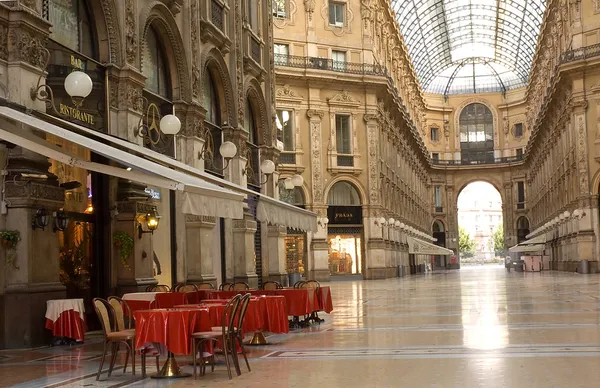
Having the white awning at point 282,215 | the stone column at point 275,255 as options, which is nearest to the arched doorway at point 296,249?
the stone column at point 275,255

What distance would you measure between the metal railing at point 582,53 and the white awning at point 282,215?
33608 mm

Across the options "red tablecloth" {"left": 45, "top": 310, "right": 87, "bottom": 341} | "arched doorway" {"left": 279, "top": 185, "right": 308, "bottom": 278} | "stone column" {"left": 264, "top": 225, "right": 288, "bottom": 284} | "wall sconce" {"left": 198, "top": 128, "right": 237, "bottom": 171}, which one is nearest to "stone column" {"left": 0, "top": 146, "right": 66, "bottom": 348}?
"red tablecloth" {"left": 45, "top": 310, "right": 87, "bottom": 341}

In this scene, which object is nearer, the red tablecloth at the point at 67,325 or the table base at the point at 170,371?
the table base at the point at 170,371

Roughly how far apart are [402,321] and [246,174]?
8.23 m

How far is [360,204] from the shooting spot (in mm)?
48281

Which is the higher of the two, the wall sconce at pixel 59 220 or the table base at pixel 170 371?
the wall sconce at pixel 59 220

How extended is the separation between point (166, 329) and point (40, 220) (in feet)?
12.9

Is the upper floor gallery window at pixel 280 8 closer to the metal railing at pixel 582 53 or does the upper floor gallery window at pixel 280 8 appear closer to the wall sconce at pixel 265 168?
the metal railing at pixel 582 53

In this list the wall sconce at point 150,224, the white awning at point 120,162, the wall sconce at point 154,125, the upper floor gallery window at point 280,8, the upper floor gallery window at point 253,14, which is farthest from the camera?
the upper floor gallery window at point 280,8

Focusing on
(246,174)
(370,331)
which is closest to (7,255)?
(370,331)

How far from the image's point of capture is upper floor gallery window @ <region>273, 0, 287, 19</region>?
157 ft

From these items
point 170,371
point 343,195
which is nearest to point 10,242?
point 170,371

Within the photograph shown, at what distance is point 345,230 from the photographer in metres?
47.8

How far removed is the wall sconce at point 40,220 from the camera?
40.0 ft
